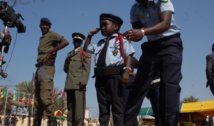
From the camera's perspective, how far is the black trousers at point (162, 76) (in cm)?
254

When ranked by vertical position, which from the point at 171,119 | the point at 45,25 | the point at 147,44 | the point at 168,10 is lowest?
the point at 171,119

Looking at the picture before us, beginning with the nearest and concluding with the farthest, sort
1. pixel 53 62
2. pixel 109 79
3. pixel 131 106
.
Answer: pixel 131 106 → pixel 109 79 → pixel 53 62

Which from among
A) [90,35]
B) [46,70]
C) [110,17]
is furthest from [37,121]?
[110,17]

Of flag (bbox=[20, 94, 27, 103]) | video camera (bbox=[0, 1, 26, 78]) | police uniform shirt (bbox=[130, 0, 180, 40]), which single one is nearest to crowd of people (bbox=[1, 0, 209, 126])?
police uniform shirt (bbox=[130, 0, 180, 40])

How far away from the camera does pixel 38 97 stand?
17.6 feet

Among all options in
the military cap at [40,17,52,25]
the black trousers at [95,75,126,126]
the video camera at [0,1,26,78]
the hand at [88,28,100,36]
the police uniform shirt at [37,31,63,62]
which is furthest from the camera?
the military cap at [40,17,52,25]

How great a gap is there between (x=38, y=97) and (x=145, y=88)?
3.14 metres

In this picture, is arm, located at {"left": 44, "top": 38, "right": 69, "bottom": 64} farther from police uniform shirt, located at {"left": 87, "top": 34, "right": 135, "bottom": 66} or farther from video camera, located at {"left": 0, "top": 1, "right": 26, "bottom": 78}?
police uniform shirt, located at {"left": 87, "top": 34, "right": 135, "bottom": 66}

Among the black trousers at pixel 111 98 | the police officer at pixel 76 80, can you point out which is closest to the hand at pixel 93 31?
the black trousers at pixel 111 98

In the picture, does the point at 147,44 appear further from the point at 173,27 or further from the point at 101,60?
the point at 101,60

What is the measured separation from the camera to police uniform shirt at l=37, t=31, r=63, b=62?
5.52 m

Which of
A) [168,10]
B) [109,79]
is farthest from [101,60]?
[168,10]

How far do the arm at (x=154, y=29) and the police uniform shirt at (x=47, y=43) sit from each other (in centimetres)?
335

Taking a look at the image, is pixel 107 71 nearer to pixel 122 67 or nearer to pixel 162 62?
pixel 122 67
